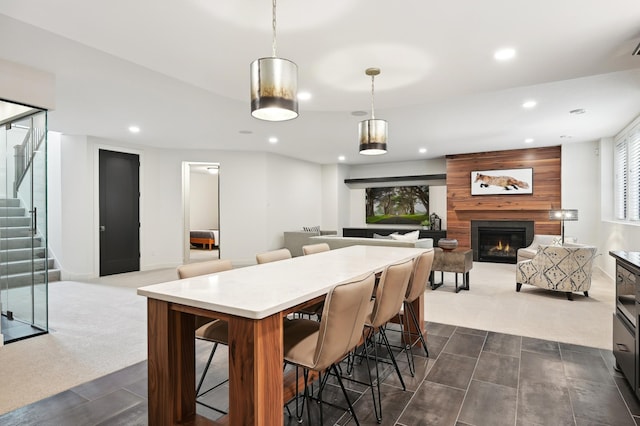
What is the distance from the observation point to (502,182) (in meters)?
8.11

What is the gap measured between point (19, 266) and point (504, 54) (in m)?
4.96

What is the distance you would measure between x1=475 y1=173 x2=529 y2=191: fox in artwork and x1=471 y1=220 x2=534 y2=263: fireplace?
2.64ft

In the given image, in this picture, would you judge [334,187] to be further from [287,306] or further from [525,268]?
[287,306]

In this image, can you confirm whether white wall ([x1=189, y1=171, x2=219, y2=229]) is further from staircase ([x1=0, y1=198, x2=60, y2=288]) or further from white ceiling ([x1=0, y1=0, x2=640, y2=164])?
staircase ([x1=0, y1=198, x2=60, y2=288])

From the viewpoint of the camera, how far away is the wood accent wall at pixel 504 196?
7.70 metres

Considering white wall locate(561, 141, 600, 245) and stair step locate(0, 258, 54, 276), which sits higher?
white wall locate(561, 141, 600, 245)

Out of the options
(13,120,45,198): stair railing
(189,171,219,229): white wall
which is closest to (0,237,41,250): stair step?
(13,120,45,198): stair railing

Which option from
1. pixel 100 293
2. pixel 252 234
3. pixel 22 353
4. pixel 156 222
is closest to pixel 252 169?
pixel 252 234

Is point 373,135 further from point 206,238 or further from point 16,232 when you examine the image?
point 206,238

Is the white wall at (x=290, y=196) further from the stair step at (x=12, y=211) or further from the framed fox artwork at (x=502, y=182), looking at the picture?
the stair step at (x=12, y=211)

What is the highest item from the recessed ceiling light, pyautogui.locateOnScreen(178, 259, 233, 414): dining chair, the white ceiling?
the white ceiling

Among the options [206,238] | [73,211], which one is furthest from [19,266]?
[206,238]

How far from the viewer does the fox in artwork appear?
→ 796 cm

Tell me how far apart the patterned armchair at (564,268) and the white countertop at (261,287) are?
11.3 feet
